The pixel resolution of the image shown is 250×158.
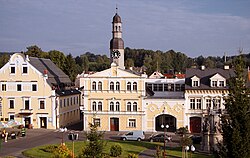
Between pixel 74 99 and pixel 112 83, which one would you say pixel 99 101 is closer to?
pixel 112 83

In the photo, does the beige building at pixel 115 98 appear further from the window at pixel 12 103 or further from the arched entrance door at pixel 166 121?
the window at pixel 12 103

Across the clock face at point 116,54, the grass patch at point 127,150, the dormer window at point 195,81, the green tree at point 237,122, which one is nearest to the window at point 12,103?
the clock face at point 116,54

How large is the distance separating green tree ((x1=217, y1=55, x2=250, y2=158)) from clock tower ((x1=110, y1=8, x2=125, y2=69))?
3730 centimetres

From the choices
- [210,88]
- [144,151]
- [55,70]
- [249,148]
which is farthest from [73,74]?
[249,148]

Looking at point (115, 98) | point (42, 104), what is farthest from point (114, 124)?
point (42, 104)

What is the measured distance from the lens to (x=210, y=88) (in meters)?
49.8

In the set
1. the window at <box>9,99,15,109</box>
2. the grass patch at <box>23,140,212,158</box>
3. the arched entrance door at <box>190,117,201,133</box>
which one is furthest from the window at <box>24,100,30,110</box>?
the arched entrance door at <box>190,117,201,133</box>

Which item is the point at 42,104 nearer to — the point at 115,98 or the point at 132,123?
the point at 115,98

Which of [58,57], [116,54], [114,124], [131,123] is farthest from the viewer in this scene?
[58,57]

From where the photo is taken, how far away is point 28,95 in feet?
180

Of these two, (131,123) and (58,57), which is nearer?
(131,123)

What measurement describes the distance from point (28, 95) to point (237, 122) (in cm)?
4119

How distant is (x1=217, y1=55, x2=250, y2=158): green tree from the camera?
17.9m

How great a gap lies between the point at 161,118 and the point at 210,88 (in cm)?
804
